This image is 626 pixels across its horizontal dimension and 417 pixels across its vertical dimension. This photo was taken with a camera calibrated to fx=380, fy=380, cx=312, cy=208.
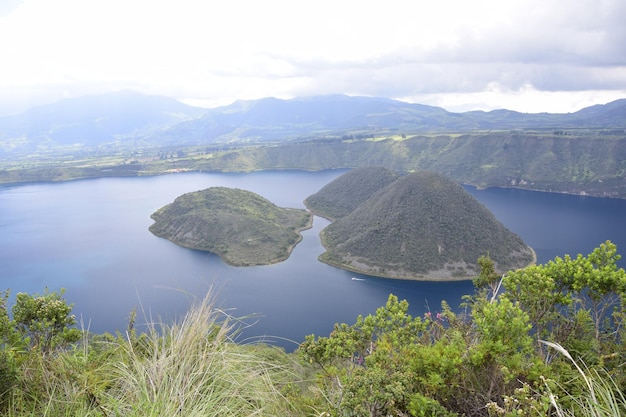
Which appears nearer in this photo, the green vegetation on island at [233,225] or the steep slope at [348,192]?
the green vegetation on island at [233,225]

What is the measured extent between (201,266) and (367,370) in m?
54.0

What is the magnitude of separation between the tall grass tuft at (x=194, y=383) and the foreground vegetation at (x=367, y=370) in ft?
0.05

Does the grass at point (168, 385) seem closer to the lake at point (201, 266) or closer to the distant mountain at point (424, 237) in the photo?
the lake at point (201, 266)

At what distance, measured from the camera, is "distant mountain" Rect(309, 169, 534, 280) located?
176 feet

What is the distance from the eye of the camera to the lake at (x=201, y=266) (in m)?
42.6

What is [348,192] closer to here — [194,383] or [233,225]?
[233,225]

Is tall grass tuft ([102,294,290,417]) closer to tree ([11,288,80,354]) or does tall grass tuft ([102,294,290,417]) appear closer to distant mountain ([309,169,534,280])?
tree ([11,288,80,354])

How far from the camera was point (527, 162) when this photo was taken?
118062mm

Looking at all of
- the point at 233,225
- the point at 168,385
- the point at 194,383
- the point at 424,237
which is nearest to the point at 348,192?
the point at 233,225

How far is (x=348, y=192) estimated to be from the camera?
298 feet

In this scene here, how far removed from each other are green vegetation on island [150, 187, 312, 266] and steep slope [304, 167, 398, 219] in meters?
5.89

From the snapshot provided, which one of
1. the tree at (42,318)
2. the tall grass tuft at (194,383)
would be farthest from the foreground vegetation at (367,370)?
the tree at (42,318)

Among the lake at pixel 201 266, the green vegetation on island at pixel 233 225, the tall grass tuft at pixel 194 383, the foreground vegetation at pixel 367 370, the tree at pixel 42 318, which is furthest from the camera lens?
the green vegetation on island at pixel 233 225

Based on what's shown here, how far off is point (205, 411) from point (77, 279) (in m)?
58.1
